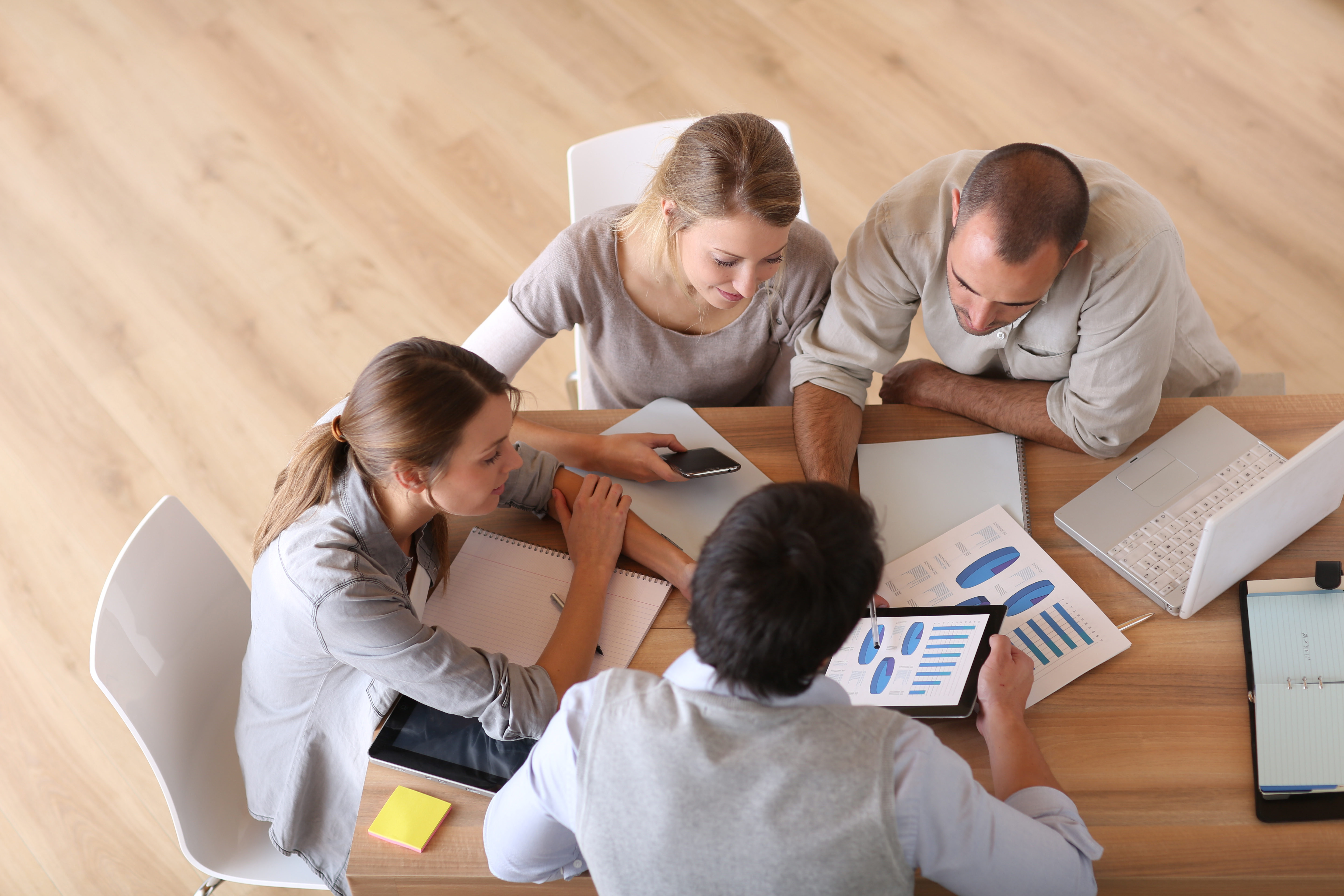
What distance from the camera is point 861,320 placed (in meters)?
1.61

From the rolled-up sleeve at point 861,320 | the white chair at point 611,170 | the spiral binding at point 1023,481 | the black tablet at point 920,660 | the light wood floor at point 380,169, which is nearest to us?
the black tablet at point 920,660

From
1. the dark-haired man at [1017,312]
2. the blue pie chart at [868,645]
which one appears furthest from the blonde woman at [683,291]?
the blue pie chart at [868,645]

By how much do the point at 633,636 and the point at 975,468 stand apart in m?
0.58

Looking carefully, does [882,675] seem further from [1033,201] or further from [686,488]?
[1033,201]

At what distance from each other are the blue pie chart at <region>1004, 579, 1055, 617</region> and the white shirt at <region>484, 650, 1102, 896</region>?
0.28 metres

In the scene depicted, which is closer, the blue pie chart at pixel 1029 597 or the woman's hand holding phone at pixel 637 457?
the blue pie chart at pixel 1029 597

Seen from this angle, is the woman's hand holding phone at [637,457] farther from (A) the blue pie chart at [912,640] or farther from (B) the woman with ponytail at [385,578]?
(A) the blue pie chart at [912,640]

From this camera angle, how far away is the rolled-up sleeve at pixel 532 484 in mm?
1433

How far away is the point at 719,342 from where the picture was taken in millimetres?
1725

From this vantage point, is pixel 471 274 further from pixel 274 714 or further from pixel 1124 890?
pixel 1124 890

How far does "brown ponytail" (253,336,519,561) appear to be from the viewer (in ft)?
3.92

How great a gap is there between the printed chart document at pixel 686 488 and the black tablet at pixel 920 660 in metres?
0.27

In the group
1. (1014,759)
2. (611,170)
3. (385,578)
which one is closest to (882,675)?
(1014,759)

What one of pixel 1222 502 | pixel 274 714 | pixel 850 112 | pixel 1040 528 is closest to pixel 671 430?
pixel 1040 528
